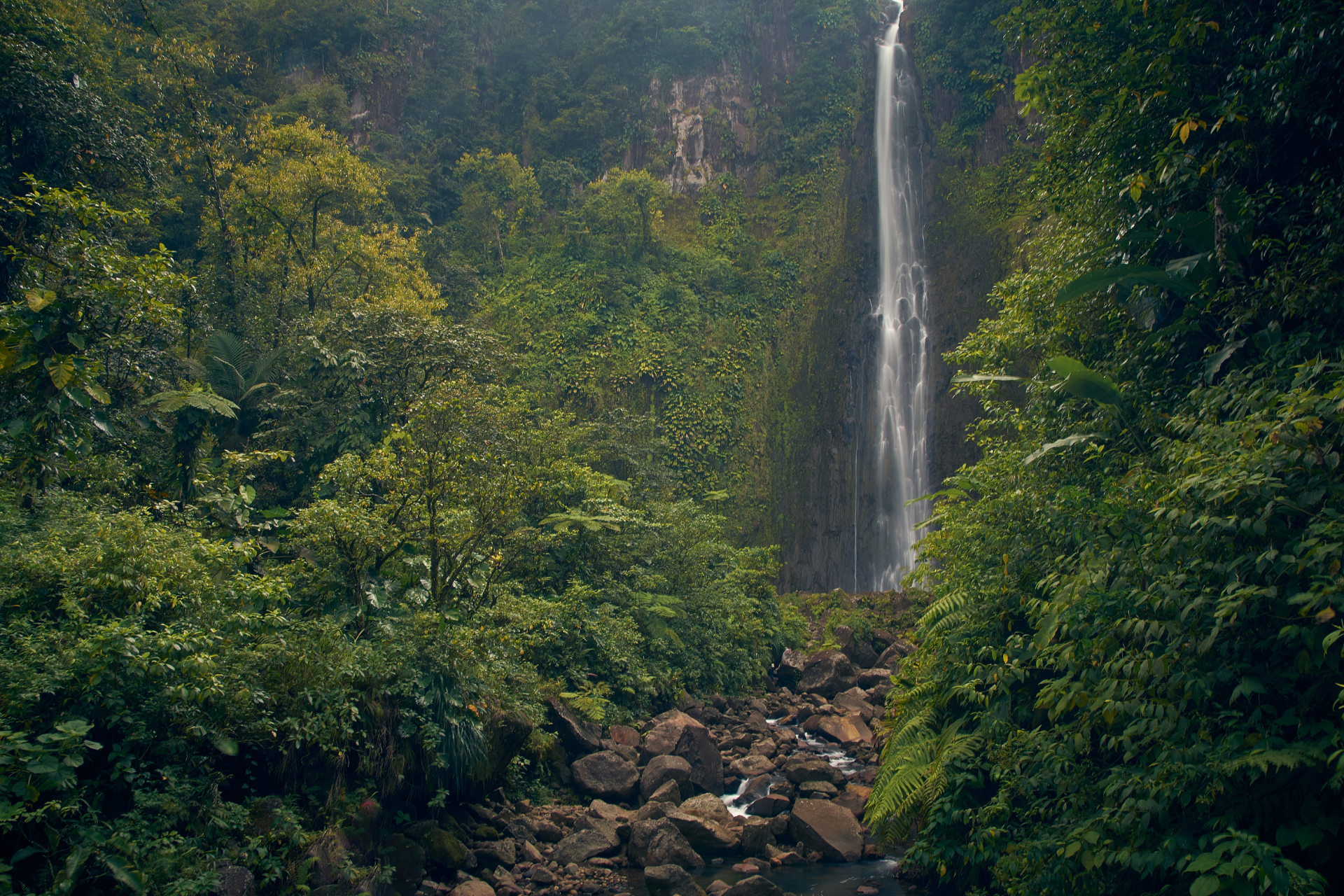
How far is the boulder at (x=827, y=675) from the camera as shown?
15117 mm

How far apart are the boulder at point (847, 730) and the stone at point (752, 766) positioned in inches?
65.8

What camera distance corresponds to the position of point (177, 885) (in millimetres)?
5016

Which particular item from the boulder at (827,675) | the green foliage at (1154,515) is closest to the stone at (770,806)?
the green foliage at (1154,515)

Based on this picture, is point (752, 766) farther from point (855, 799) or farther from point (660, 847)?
point (660, 847)

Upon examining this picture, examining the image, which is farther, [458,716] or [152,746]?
[458,716]

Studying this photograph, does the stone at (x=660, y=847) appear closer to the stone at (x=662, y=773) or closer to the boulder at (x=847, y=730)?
the stone at (x=662, y=773)

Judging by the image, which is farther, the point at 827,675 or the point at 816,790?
the point at 827,675

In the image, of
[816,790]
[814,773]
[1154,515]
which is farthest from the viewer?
[814,773]

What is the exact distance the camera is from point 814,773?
1026 cm

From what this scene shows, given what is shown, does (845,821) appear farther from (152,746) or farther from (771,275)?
(771,275)

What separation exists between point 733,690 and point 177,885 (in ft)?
35.6

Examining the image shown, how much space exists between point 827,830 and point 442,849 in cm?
420

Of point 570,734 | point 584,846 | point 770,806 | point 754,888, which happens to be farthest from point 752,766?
point 754,888

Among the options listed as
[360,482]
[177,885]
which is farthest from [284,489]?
[177,885]
